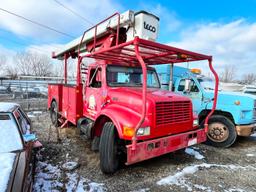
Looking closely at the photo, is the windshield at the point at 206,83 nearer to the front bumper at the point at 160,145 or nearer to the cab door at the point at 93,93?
the front bumper at the point at 160,145

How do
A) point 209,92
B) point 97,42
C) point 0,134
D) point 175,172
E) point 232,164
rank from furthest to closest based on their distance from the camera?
1. point 209,92
2. point 97,42
3. point 232,164
4. point 175,172
5. point 0,134

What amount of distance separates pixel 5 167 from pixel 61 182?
130cm

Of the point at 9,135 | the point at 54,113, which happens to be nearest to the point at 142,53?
the point at 9,135

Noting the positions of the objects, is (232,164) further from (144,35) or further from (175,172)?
(144,35)

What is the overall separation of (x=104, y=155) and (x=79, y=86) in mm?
2480

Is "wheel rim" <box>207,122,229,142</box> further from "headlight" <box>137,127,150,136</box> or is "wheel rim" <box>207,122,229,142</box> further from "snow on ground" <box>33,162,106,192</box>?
"snow on ground" <box>33,162,106,192</box>

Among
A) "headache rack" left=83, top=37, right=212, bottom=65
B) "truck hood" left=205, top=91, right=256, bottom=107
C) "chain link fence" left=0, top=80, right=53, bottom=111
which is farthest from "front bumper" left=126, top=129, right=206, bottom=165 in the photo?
"chain link fence" left=0, top=80, right=53, bottom=111

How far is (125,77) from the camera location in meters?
4.50

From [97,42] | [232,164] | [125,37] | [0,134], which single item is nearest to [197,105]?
[232,164]

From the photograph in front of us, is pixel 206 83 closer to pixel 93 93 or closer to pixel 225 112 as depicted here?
pixel 225 112

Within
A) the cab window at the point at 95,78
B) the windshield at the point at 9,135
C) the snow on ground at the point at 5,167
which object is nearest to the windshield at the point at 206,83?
the cab window at the point at 95,78

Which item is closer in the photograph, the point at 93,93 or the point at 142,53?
the point at 142,53

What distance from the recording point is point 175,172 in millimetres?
3715

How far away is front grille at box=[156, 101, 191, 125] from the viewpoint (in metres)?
3.40
